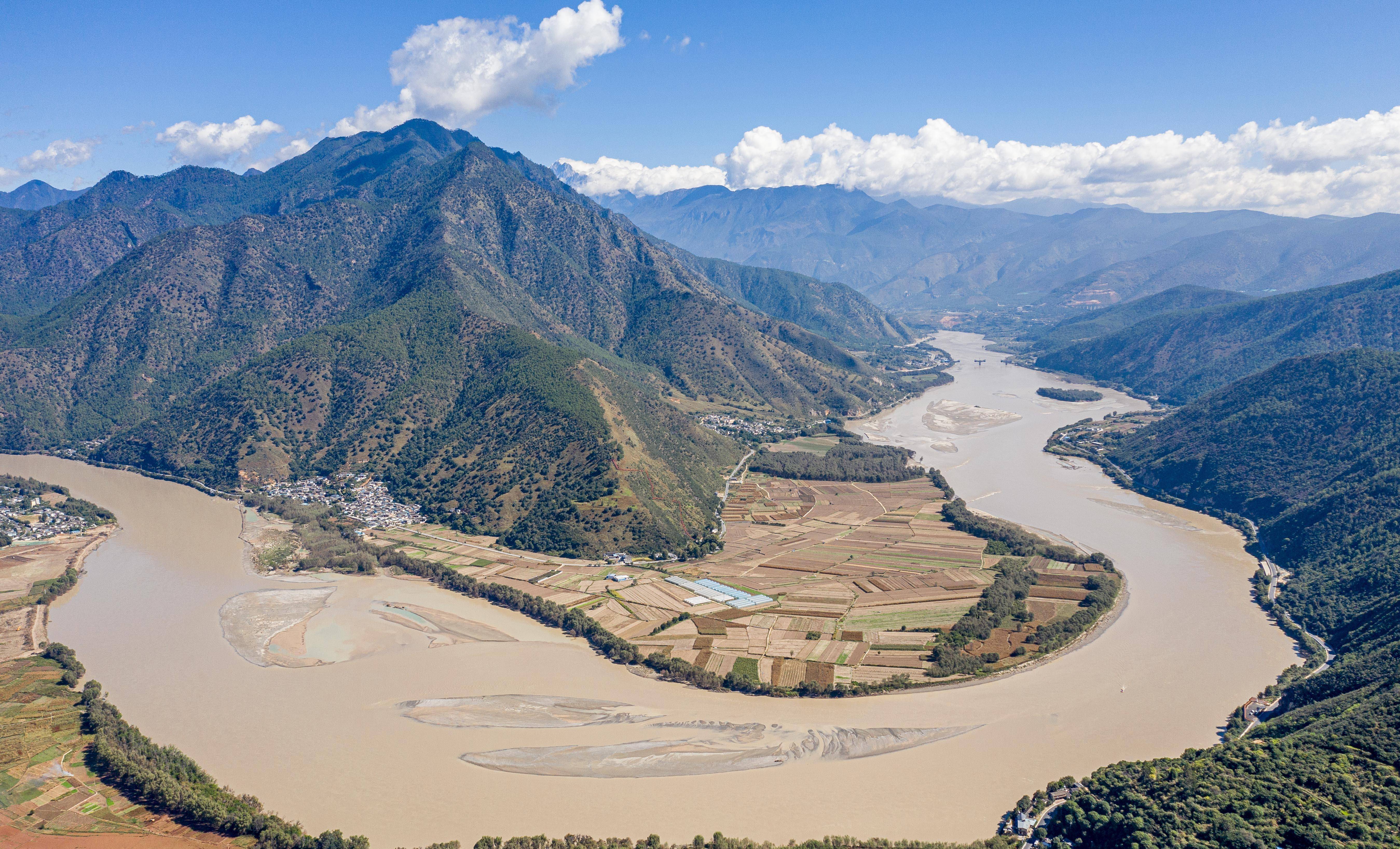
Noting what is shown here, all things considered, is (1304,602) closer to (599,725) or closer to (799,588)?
(799,588)

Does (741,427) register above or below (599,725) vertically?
above

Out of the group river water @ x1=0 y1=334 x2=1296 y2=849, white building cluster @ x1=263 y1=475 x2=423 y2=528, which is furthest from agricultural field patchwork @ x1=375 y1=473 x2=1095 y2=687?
river water @ x1=0 y1=334 x2=1296 y2=849

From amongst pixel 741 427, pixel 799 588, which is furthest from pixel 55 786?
pixel 741 427

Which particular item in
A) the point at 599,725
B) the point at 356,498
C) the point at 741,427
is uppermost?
the point at 741,427

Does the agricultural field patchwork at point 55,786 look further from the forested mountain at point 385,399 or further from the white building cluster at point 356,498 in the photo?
the forested mountain at point 385,399

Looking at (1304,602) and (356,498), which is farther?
(356,498)

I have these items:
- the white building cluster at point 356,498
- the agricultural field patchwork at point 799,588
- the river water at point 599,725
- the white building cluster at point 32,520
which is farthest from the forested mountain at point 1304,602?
the white building cluster at point 32,520

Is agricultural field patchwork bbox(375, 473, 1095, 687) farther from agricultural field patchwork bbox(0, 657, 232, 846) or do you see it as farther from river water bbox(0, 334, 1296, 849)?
agricultural field patchwork bbox(0, 657, 232, 846)
